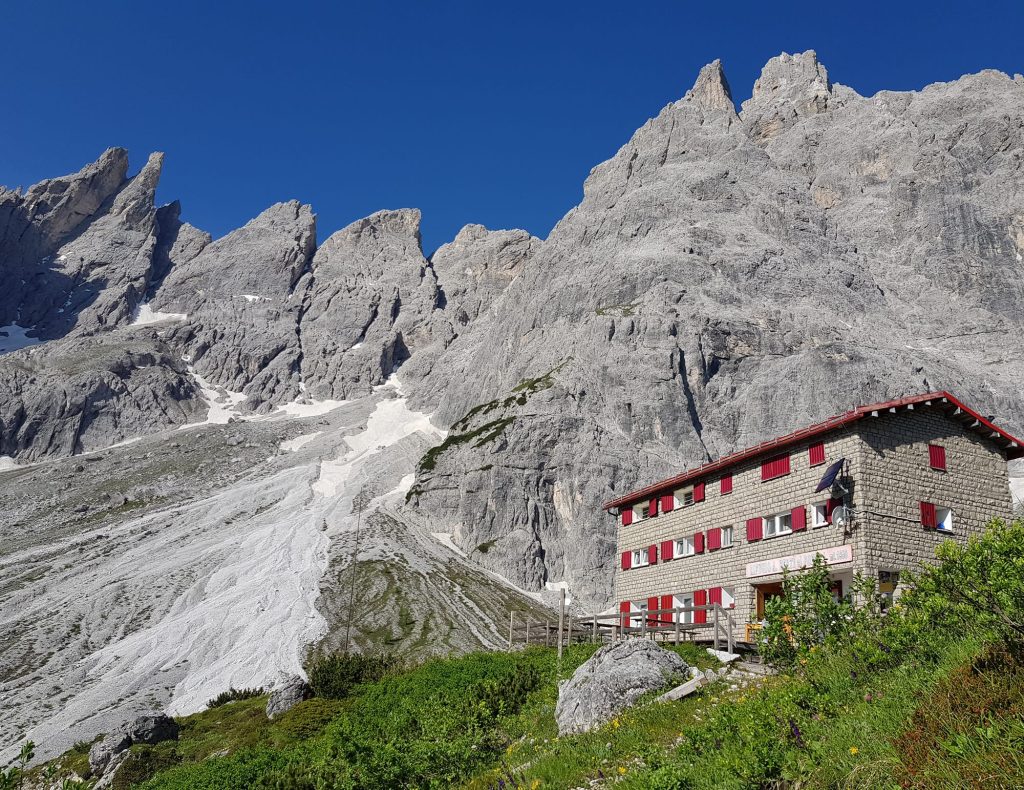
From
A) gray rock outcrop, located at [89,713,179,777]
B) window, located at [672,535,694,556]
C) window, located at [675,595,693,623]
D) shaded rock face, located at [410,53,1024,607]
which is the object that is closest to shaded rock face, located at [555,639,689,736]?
window, located at [675,595,693,623]

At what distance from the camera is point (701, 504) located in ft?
140

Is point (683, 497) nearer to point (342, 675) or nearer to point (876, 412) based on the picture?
point (876, 412)

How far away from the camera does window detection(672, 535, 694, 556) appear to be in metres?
43.1

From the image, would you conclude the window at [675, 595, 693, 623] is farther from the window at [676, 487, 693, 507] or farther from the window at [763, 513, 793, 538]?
the window at [763, 513, 793, 538]

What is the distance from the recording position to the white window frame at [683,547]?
42969 millimetres

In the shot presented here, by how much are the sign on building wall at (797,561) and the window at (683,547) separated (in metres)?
5.47

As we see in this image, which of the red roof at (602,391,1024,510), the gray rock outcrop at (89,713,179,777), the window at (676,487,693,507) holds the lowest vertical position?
the gray rock outcrop at (89,713,179,777)

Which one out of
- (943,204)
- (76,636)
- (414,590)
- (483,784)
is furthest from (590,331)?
(483,784)

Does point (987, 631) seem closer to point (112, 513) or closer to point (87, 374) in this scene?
point (112, 513)

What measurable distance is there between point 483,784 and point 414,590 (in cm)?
8575

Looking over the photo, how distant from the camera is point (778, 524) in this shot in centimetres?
3700

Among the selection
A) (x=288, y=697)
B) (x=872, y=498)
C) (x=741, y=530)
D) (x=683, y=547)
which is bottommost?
(x=288, y=697)

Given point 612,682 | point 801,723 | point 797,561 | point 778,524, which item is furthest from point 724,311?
point 801,723

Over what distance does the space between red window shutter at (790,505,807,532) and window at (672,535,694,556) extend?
8310 millimetres
